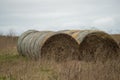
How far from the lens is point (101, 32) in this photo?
13.8 m

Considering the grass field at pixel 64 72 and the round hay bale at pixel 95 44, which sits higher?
the round hay bale at pixel 95 44

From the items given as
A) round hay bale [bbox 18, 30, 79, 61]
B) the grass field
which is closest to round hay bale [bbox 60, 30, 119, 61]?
round hay bale [bbox 18, 30, 79, 61]

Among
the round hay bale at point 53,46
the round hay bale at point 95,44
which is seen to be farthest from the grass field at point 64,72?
the round hay bale at point 95,44

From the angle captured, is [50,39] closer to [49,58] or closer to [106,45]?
[49,58]

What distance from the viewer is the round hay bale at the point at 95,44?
13.5m

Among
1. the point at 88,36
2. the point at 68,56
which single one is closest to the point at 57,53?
the point at 68,56

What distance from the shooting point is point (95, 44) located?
13.8 m

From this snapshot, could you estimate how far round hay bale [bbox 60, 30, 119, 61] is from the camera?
44.2 ft

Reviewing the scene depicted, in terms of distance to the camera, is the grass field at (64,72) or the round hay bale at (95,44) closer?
the grass field at (64,72)

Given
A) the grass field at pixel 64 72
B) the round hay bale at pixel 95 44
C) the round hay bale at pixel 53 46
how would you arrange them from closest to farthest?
the grass field at pixel 64 72 < the round hay bale at pixel 53 46 < the round hay bale at pixel 95 44

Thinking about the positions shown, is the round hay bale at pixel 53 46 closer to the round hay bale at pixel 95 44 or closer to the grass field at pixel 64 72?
the round hay bale at pixel 95 44

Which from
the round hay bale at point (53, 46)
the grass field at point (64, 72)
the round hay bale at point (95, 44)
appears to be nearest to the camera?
the grass field at point (64, 72)

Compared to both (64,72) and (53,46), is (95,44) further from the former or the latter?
(64,72)

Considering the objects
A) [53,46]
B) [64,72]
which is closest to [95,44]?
[53,46]
